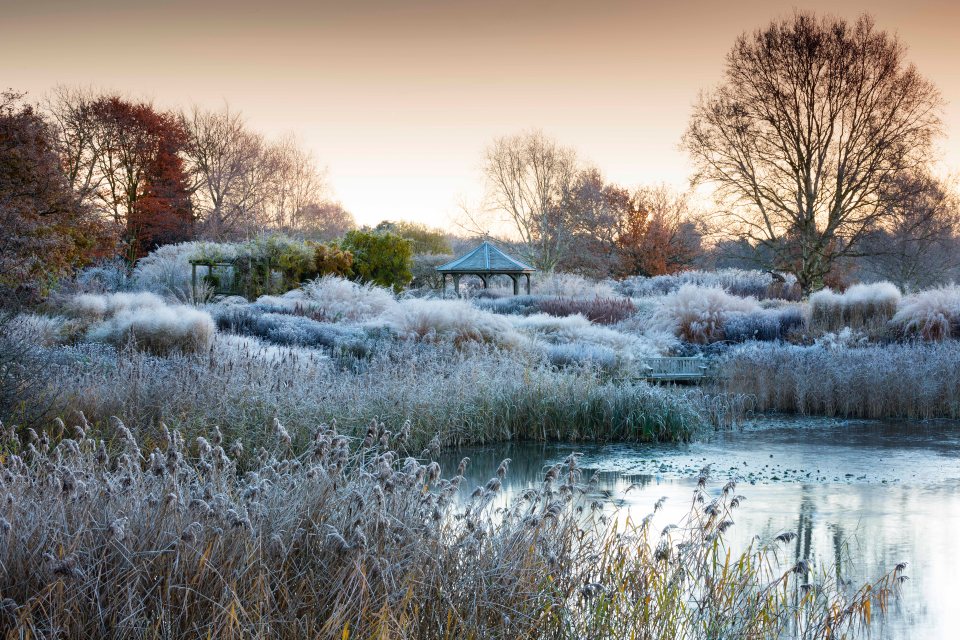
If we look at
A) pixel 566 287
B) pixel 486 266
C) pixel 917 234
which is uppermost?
pixel 917 234

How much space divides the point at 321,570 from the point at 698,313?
1299cm

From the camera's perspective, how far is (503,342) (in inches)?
457

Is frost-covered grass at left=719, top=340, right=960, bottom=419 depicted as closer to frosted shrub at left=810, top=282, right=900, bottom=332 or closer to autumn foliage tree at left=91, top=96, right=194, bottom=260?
frosted shrub at left=810, top=282, right=900, bottom=332

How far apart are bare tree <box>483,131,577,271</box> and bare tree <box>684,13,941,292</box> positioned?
10345 mm

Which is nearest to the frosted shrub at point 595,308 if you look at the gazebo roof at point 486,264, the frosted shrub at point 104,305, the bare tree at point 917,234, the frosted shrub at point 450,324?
the gazebo roof at point 486,264

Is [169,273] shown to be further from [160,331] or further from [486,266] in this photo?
[160,331]

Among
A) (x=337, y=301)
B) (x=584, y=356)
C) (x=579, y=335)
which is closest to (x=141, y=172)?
(x=337, y=301)

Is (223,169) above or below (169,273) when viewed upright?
above

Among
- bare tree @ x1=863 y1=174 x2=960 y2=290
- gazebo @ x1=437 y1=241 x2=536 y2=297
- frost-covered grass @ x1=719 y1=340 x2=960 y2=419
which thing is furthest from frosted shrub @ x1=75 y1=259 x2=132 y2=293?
bare tree @ x1=863 y1=174 x2=960 y2=290

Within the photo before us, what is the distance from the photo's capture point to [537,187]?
3156 cm

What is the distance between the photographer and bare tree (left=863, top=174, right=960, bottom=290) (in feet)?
64.7

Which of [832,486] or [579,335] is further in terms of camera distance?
[579,335]

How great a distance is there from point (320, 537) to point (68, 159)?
81.8ft

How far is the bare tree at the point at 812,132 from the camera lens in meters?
20.0
